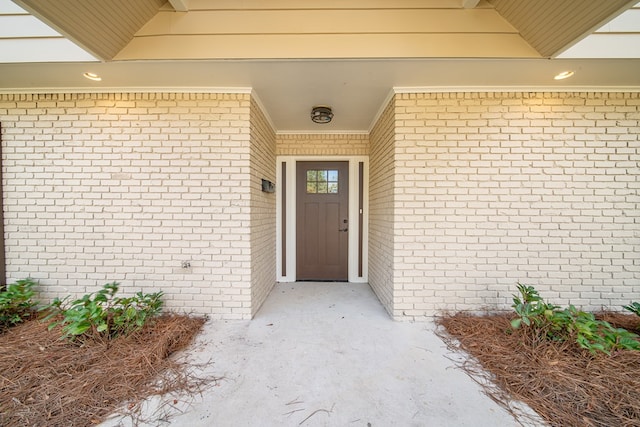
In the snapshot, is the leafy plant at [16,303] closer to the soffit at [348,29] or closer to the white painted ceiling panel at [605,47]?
the soffit at [348,29]

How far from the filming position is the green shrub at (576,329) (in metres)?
1.75

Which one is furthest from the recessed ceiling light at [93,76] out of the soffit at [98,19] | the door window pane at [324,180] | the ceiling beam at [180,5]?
the door window pane at [324,180]

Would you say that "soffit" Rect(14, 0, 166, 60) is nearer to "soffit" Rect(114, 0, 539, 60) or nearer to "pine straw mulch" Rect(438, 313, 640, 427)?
"soffit" Rect(114, 0, 539, 60)

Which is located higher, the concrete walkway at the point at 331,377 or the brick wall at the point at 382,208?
the brick wall at the point at 382,208

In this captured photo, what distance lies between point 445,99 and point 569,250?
2233mm

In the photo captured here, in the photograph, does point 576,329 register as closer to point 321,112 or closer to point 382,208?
point 382,208

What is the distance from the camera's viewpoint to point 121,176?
2609mm

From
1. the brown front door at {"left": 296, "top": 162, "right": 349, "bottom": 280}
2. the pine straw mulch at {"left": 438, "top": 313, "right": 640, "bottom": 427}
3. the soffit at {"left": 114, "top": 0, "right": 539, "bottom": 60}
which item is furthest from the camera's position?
the brown front door at {"left": 296, "top": 162, "right": 349, "bottom": 280}

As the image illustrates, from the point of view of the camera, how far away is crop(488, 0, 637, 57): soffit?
5.34ft

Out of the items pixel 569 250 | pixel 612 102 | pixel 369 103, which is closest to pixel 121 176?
pixel 369 103

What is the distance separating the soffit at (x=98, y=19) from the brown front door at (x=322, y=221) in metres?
2.52

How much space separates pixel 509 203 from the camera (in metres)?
2.57

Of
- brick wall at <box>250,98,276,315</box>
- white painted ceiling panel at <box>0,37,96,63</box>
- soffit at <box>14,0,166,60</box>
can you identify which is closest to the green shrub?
brick wall at <box>250,98,276,315</box>

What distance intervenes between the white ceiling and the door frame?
1.26m
